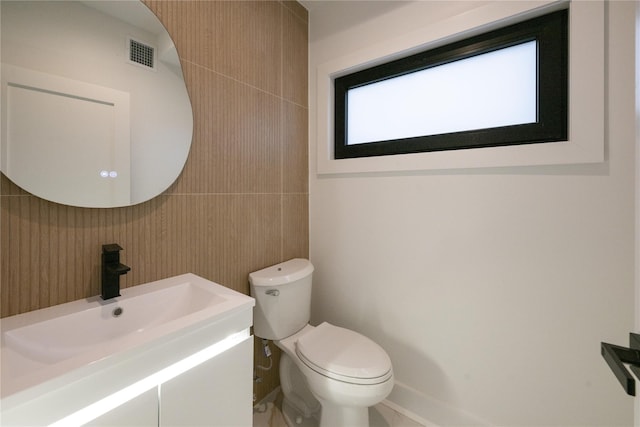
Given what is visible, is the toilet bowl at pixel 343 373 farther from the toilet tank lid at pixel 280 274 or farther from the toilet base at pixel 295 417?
the toilet tank lid at pixel 280 274

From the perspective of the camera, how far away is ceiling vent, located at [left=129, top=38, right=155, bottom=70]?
3.23 feet

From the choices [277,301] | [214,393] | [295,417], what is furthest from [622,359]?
[295,417]

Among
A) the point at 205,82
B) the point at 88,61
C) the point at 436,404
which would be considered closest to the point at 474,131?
the point at 205,82

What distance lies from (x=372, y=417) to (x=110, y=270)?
145 cm

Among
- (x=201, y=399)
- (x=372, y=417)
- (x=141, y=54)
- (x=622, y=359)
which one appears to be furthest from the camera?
(x=372, y=417)

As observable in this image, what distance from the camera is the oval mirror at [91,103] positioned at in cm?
78

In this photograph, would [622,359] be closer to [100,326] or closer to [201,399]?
[201,399]

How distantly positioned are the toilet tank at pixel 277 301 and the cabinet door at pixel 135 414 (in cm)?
69

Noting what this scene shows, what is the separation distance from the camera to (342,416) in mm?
1168

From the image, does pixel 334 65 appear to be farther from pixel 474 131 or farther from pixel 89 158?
pixel 89 158

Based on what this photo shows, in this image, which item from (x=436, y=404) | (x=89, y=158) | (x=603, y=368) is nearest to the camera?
(x=89, y=158)

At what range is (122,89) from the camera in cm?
96

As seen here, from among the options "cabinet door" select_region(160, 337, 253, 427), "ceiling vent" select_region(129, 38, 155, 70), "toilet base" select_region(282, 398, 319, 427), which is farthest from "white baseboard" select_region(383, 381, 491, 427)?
"ceiling vent" select_region(129, 38, 155, 70)

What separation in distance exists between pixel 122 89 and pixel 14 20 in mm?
279
